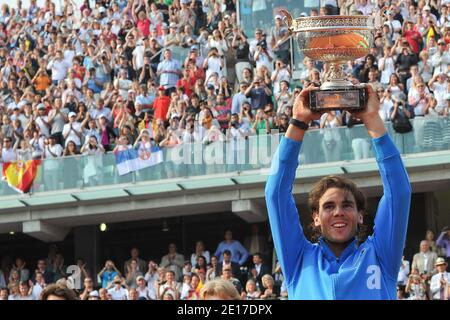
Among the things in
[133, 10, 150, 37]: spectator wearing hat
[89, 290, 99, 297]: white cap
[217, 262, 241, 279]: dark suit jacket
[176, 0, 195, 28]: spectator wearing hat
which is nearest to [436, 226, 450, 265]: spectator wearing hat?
[217, 262, 241, 279]: dark suit jacket

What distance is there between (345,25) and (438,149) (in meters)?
15.3

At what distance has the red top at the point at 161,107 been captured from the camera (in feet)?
77.7

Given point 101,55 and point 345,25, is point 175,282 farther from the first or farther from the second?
point 345,25

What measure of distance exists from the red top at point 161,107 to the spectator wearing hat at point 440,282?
19.9ft

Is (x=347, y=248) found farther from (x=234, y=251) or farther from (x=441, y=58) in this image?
(x=234, y=251)

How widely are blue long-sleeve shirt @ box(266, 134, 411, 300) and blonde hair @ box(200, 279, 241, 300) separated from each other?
1.40 ft

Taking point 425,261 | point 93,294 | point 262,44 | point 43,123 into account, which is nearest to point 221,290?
point 425,261

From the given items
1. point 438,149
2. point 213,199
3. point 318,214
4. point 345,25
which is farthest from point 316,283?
point 213,199

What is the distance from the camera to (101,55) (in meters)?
26.6

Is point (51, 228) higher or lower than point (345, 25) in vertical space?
higher

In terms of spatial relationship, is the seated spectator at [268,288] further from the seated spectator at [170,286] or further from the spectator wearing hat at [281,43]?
the spectator wearing hat at [281,43]

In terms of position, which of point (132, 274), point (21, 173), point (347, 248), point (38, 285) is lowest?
point (347, 248)

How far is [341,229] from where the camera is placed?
524 centimetres

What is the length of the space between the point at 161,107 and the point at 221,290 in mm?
19060
